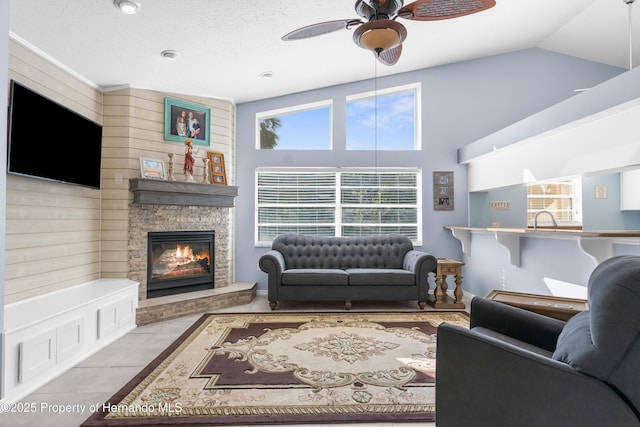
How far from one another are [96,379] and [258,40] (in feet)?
10.7

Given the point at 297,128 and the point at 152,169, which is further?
the point at 297,128

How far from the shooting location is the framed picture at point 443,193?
5312 mm

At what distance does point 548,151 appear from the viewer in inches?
138

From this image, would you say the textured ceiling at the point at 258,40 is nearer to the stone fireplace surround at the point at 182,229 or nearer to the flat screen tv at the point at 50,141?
the flat screen tv at the point at 50,141

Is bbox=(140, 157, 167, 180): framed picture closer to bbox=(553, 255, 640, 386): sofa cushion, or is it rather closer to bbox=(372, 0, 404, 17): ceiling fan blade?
bbox=(372, 0, 404, 17): ceiling fan blade

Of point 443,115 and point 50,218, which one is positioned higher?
point 443,115

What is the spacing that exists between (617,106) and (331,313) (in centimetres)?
327

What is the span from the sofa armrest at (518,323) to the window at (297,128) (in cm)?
382

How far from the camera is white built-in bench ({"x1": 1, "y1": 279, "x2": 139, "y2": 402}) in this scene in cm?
220

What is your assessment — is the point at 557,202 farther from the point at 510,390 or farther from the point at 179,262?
the point at 179,262

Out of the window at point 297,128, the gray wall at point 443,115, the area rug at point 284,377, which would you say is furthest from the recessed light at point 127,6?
the area rug at point 284,377

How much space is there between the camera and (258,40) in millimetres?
3498

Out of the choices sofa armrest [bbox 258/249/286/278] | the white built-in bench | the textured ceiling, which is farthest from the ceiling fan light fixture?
the white built-in bench

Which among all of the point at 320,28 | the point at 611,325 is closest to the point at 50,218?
the point at 320,28
